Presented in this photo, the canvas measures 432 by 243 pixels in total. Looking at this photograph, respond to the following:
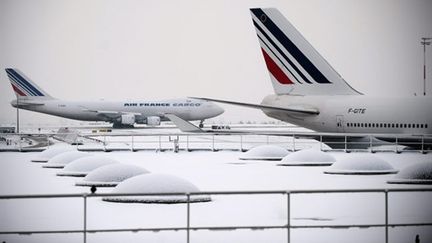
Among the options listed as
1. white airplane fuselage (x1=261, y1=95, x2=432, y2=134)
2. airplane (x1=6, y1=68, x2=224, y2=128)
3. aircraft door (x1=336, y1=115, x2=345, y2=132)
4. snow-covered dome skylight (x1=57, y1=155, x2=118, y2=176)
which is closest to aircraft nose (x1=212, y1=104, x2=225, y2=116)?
airplane (x1=6, y1=68, x2=224, y2=128)

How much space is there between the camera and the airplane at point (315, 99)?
37500 mm

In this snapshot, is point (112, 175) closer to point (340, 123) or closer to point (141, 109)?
point (340, 123)

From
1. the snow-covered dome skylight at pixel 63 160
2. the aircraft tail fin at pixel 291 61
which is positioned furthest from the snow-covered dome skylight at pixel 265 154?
the snow-covered dome skylight at pixel 63 160

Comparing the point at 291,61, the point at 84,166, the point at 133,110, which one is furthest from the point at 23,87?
the point at 84,166

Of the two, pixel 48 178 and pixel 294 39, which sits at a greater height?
pixel 294 39

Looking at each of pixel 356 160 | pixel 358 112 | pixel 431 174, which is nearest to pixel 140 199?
pixel 431 174

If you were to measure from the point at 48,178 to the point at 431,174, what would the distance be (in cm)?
1352

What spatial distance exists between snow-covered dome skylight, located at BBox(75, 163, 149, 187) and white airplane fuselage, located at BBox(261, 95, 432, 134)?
62.0ft

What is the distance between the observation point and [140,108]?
92062mm

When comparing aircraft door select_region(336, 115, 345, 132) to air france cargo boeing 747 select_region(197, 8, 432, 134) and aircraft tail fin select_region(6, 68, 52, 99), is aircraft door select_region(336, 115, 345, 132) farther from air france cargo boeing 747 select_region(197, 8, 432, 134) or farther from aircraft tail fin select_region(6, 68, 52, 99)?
aircraft tail fin select_region(6, 68, 52, 99)

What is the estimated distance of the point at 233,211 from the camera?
17375mm

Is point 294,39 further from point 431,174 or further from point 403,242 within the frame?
point 403,242

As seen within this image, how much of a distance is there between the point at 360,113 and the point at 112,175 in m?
19.9

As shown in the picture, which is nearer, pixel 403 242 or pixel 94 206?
pixel 403 242
